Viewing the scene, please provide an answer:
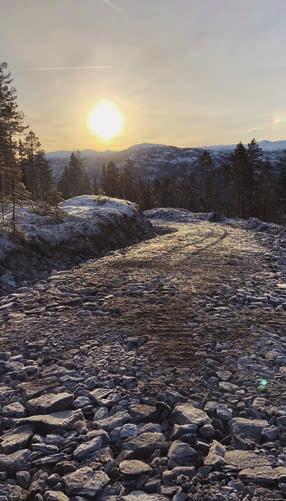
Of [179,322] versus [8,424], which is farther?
[179,322]

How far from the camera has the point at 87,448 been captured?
569 centimetres

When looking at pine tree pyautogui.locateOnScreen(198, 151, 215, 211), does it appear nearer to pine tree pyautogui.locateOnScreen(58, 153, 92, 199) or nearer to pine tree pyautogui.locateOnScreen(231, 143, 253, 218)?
pine tree pyautogui.locateOnScreen(231, 143, 253, 218)

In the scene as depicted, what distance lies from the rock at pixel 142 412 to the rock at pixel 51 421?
0.80m

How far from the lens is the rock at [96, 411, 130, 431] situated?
20.6 feet

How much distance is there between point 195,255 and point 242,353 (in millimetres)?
13773

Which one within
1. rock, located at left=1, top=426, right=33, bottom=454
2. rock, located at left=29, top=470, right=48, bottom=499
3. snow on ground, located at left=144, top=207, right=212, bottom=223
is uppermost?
snow on ground, located at left=144, top=207, right=212, bottom=223

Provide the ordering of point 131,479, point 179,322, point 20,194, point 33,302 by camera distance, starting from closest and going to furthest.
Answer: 1. point 131,479
2. point 179,322
3. point 33,302
4. point 20,194

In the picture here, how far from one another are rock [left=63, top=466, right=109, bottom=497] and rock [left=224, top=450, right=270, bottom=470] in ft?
5.11

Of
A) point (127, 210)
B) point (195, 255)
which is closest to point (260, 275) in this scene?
point (195, 255)

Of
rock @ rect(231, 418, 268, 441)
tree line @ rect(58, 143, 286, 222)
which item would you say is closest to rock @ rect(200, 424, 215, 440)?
rock @ rect(231, 418, 268, 441)

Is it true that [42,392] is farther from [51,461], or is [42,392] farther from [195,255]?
[195,255]

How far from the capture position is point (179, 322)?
11.0 metres

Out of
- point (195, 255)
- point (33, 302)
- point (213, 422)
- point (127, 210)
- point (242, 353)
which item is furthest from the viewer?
point (127, 210)

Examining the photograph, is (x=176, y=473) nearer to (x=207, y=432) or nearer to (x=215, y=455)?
(x=215, y=455)
